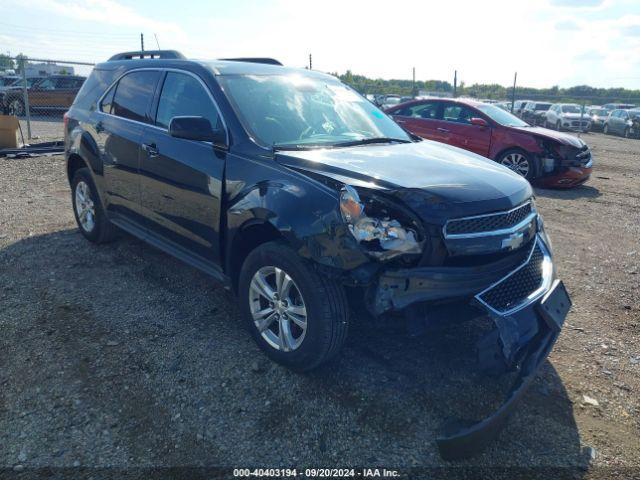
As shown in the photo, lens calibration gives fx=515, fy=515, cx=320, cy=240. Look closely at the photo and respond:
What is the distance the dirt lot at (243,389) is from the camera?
2.66 meters

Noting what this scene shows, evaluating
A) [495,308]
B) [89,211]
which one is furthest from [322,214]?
[89,211]

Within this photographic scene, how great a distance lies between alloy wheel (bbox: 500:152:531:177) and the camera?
9844 mm

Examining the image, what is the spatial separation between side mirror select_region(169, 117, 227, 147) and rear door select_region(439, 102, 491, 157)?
25.0ft

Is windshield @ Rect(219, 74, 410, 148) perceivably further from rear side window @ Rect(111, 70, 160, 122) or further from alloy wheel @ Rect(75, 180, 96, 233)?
alloy wheel @ Rect(75, 180, 96, 233)

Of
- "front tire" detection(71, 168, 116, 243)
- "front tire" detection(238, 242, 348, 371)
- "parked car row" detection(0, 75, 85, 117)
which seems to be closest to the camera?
"front tire" detection(238, 242, 348, 371)

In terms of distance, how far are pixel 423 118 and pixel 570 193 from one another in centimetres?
333

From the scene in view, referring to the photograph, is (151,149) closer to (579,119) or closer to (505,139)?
(505,139)

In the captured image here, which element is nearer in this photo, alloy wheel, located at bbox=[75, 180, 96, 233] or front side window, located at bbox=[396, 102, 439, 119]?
alloy wheel, located at bbox=[75, 180, 96, 233]

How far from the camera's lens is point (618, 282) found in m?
5.01

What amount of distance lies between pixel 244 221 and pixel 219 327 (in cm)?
101

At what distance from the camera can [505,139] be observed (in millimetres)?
9945

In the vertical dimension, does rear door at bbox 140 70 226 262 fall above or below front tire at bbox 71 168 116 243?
above

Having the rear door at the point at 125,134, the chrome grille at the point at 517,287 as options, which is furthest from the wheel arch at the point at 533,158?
the rear door at the point at 125,134

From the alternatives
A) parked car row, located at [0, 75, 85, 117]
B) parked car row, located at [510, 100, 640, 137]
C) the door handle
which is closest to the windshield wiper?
the door handle
